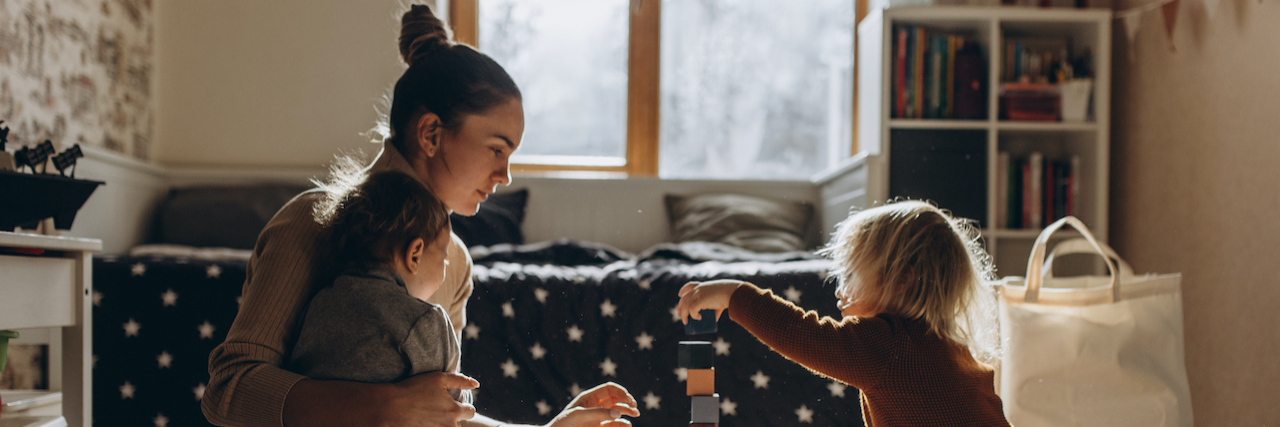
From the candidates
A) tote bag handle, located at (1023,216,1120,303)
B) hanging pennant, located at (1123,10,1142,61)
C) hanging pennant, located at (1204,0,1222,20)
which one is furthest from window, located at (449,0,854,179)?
tote bag handle, located at (1023,216,1120,303)

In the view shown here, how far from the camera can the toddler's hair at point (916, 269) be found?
1.12m

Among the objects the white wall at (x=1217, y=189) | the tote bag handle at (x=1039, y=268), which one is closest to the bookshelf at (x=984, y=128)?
the white wall at (x=1217, y=189)

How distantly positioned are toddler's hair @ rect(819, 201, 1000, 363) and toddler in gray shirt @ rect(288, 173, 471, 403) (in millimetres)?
612

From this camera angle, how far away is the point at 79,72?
2.13 meters

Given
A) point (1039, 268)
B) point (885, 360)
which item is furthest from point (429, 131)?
point (1039, 268)

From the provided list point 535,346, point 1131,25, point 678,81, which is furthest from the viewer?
point 678,81

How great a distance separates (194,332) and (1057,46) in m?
2.63

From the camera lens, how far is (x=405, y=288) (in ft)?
2.82

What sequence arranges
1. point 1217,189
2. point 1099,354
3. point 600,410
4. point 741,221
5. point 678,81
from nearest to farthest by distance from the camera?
point 600,410
point 1099,354
point 1217,189
point 741,221
point 678,81

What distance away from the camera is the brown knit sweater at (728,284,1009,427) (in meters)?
1.06

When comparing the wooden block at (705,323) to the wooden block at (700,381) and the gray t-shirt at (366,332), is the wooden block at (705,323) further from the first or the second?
the gray t-shirt at (366,332)

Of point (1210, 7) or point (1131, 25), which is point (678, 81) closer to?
point (1131, 25)

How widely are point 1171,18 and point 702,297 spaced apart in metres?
1.85

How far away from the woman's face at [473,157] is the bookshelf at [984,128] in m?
1.45
